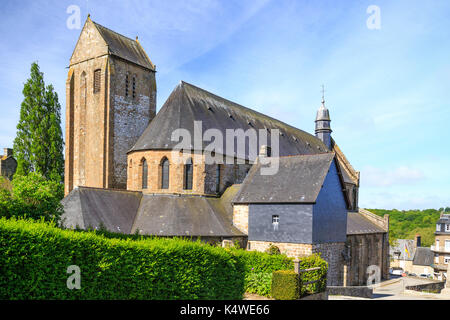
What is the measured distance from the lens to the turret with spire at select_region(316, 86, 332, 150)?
51.2 m

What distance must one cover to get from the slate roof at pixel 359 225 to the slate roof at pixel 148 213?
39.5ft

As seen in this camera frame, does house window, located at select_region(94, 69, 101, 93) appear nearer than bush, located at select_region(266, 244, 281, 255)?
No

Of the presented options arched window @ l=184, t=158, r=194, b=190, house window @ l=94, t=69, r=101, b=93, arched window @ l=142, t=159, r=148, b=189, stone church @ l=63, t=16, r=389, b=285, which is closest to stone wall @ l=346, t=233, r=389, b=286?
stone church @ l=63, t=16, r=389, b=285

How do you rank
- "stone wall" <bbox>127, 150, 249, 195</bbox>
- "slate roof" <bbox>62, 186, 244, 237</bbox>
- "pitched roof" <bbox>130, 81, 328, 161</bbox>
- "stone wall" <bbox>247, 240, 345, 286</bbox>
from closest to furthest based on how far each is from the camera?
"slate roof" <bbox>62, 186, 244, 237</bbox> → "stone wall" <bbox>247, 240, 345, 286</bbox> → "stone wall" <bbox>127, 150, 249, 195</bbox> → "pitched roof" <bbox>130, 81, 328, 161</bbox>

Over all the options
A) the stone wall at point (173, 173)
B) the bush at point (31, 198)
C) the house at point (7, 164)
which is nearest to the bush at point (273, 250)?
the stone wall at point (173, 173)

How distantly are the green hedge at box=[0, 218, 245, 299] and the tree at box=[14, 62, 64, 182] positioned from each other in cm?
2704

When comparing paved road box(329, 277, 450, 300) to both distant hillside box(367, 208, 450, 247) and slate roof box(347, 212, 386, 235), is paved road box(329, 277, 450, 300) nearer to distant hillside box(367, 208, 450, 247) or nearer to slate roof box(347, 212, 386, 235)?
slate roof box(347, 212, 386, 235)

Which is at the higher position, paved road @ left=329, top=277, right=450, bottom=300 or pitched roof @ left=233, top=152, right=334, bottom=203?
pitched roof @ left=233, top=152, right=334, bottom=203

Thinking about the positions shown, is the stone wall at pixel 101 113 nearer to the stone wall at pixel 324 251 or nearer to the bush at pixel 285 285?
the stone wall at pixel 324 251

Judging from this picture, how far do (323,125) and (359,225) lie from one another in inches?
770

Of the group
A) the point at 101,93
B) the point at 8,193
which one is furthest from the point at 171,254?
the point at 101,93

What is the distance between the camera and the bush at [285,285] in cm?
1700

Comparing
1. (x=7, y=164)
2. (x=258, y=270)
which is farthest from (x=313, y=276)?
(x=7, y=164)

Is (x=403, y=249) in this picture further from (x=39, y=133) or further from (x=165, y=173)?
(x=39, y=133)
